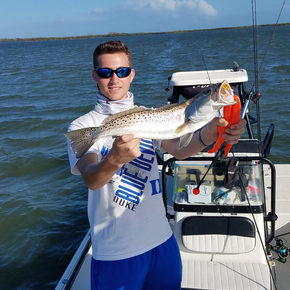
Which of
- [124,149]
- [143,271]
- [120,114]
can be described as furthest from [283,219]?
[124,149]

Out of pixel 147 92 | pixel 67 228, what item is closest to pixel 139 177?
pixel 67 228

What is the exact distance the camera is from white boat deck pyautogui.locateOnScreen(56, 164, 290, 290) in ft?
13.1

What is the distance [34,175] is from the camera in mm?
10273

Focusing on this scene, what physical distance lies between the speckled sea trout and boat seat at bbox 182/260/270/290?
6.56 ft

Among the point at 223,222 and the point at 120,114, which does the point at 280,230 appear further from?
the point at 120,114

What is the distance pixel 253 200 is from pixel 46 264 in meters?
4.20

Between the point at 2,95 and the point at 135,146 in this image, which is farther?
the point at 2,95

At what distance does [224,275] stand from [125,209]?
187 centimetres

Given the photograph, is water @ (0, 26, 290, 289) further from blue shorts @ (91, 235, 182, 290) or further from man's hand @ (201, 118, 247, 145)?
man's hand @ (201, 118, 247, 145)

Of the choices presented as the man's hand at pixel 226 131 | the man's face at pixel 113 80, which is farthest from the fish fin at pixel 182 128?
the man's face at pixel 113 80

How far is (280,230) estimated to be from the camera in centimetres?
481

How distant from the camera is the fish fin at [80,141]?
2.24 metres

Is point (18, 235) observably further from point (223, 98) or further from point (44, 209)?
point (223, 98)

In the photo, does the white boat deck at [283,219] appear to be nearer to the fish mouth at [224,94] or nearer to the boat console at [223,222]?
the boat console at [223,222]
